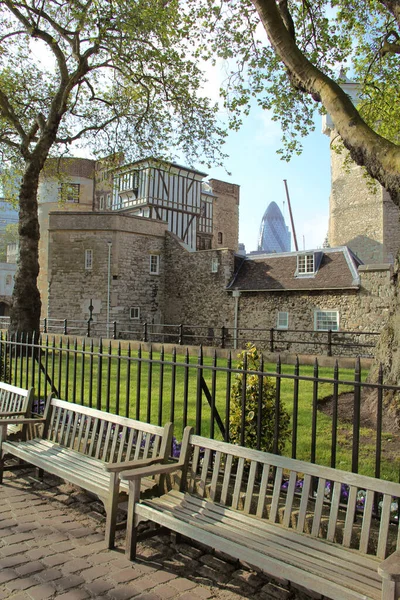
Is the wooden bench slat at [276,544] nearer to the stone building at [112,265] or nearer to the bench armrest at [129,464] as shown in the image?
the bench armrest at [129,464]

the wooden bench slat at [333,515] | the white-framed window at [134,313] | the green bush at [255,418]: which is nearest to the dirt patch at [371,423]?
the green bush at [255,418]

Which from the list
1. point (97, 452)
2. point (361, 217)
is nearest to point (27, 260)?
point (97, 452)

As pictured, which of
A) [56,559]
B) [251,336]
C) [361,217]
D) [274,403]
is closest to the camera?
[56,559]

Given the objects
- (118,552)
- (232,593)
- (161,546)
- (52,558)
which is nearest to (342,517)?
(232,593)

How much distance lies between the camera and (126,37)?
47.7 feet

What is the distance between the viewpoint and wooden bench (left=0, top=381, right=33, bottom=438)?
5.70 metres

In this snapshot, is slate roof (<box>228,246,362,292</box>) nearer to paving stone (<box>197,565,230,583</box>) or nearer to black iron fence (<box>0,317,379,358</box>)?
black iron fence (<box>0,317,379,358</box>)

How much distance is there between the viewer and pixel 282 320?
81.4ft

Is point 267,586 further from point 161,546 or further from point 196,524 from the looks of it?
point 161,546

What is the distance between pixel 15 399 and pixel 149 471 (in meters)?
3.54

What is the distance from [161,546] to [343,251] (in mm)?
22696

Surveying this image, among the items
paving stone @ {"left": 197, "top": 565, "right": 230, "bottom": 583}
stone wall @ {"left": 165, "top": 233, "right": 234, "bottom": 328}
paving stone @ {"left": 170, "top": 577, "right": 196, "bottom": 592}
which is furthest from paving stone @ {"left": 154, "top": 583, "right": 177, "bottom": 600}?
stone wall @ {"left": 165, "top": 233, "right": 234, "bottom": 328}

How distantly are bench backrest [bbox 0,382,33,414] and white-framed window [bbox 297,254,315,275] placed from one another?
66.2 ft

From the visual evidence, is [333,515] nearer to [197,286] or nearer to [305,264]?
[305,264]
